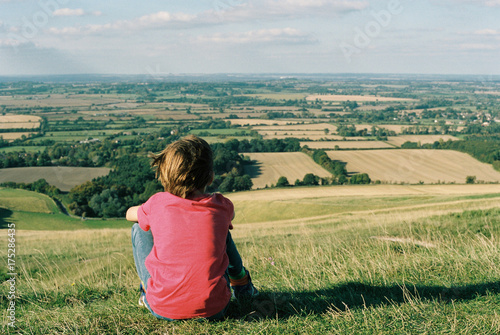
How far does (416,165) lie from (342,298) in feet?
211

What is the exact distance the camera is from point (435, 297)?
3705 millimetres

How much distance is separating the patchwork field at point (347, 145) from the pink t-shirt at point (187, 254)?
240 ft

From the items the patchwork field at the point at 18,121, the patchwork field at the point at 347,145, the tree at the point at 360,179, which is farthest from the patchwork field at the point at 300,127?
the patchwork field at the point at 18,121

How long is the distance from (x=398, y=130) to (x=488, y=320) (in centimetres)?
10089

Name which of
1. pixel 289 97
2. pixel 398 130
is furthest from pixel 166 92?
pixel 398 130

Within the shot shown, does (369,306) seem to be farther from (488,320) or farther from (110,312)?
(110,312)

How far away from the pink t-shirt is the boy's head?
9 cm

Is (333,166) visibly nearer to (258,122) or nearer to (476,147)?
(476,147)

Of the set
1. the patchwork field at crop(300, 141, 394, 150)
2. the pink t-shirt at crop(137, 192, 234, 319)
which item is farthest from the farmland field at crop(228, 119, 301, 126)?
the pink t-shirt at crop(137, 192, 234, 319)

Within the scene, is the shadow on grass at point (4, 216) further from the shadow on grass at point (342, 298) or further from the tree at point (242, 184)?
the shadow on grass at point (342, 298)

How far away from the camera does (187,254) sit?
2.72m

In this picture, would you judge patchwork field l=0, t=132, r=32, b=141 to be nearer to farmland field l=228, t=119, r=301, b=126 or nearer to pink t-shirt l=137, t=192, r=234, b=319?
farmland field l=228, t=119, r=301, b=126

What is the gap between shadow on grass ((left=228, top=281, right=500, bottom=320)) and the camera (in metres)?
3.30

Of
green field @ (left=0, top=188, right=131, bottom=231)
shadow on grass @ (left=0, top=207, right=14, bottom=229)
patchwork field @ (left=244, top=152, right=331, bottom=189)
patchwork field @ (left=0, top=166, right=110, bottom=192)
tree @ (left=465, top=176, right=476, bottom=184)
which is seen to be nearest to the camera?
shadow on grass @ (left=0, top=207, right=14, bottom=229)
